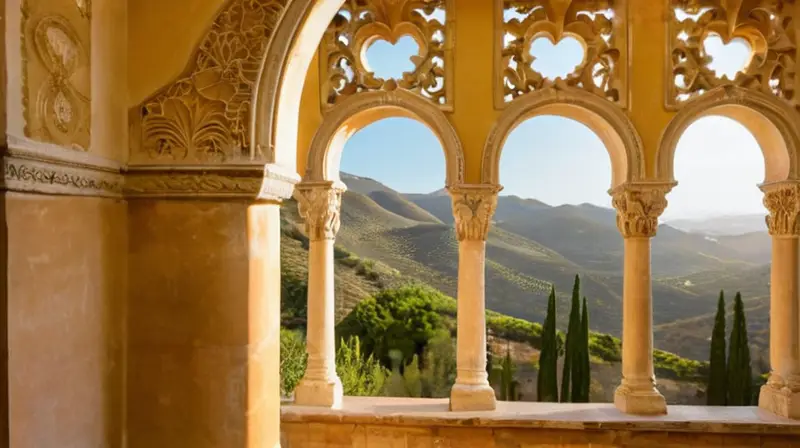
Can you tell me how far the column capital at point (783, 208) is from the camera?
19.6 feet

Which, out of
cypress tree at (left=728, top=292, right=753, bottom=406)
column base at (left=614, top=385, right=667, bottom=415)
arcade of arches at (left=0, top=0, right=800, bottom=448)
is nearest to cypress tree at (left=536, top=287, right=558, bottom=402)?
column base at (left=614, top=385, right=667, bottom=415)

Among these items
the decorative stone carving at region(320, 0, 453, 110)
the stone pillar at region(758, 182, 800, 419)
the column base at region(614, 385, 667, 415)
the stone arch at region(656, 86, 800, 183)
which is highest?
the decorative stone carving at region(320, 0, 453, 110)

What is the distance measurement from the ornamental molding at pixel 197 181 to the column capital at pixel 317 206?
3893 mm

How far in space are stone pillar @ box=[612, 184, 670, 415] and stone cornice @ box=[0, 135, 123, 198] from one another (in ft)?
17.3

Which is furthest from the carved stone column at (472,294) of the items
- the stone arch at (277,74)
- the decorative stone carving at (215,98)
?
the decorative stone carving at (215,98)

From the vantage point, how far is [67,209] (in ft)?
6.54

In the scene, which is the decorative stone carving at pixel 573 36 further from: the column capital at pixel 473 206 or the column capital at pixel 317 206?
the column capital at pixel 317 206

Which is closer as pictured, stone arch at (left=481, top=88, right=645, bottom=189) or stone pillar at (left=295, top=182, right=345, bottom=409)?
stone arch at (left=481, top=88, right=645, bottom=189)

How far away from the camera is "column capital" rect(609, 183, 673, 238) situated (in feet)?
19.9

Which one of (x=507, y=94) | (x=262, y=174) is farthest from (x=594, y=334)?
(x=262, y=174)

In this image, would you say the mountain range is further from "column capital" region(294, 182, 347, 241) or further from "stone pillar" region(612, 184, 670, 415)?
"stone pillar" region(612, 184, 670, 415)

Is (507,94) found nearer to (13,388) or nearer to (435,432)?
(435,432)

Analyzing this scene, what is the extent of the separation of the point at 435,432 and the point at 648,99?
4140mm

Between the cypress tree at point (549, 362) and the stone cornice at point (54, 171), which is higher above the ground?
the stone cornice at point (54, 171)
